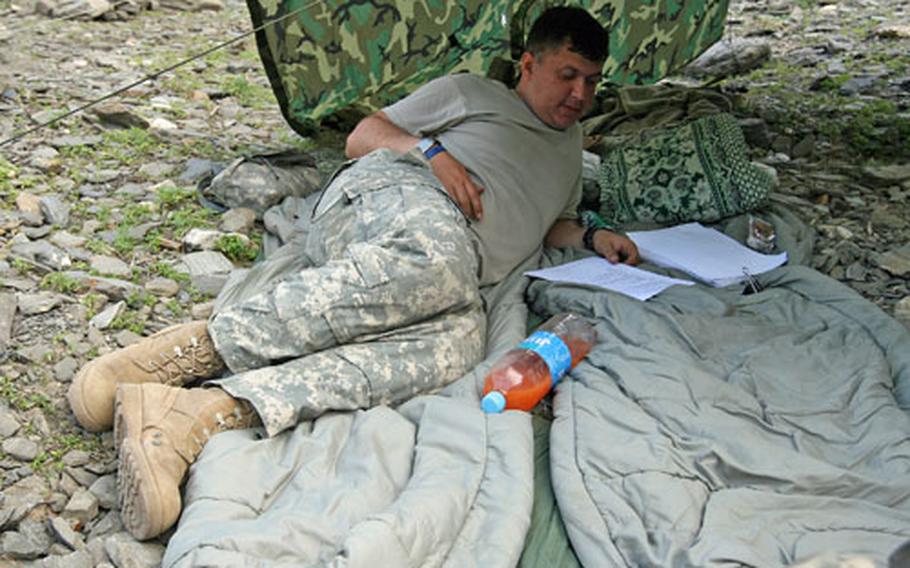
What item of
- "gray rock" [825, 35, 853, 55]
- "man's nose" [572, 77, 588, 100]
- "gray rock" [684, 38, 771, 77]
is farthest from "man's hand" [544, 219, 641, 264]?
"gray rock" [825, 35, 853, 55]

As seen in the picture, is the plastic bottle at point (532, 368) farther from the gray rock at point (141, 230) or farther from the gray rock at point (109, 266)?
the gray rock at point (141, 230)

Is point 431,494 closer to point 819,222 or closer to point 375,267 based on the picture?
point 375,267

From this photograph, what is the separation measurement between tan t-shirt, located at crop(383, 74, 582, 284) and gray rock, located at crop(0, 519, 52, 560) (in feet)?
5.16

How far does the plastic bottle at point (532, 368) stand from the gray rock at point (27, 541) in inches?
43.3

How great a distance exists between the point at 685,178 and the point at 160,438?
2.54m

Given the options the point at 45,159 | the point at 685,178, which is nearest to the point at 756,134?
the point at 685,178

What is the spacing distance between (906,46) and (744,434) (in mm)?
5338

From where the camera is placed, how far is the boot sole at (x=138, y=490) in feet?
6.73

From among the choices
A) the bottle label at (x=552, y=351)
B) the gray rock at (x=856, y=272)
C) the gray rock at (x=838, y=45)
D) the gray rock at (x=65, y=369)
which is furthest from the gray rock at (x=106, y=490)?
the gray rock at (x=838, y=45)

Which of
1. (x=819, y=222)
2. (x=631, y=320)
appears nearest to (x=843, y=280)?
(x=819, y=222)

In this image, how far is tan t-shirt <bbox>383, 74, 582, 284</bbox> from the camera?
3174 millimetres

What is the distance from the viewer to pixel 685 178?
3.92 m

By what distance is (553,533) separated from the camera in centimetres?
209

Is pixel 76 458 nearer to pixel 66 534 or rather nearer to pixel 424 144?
pixel 66 534
